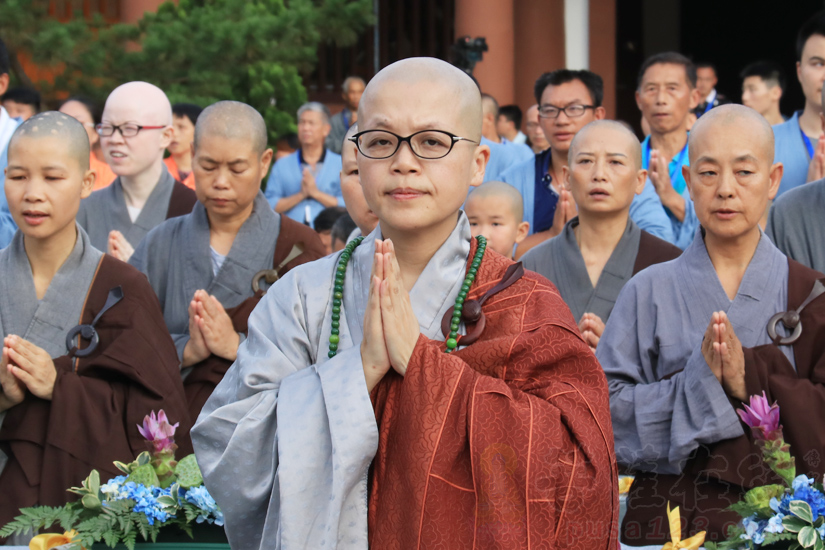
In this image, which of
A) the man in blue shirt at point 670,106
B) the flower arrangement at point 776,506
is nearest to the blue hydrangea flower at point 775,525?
the flower arrangement at point 776,506

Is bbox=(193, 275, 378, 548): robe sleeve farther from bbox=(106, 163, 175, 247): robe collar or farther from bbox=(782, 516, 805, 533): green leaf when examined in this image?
bbox=(106, 163, 175, 247): robe collar

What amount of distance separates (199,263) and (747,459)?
255 cm

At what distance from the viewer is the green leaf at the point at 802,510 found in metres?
2.73

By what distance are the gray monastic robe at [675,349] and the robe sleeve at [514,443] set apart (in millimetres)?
1085

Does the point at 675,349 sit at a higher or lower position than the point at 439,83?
lower

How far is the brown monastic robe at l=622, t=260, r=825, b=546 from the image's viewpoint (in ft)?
10.5

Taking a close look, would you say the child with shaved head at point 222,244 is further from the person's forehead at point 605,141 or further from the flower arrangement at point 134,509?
the person's forehead at point 605,141

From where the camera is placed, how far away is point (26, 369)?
359cm

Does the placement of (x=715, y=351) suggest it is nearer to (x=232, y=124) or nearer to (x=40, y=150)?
(x=232, y=124)

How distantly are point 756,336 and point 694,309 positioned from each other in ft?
0.73

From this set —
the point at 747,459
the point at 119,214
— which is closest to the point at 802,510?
the point at 747,459

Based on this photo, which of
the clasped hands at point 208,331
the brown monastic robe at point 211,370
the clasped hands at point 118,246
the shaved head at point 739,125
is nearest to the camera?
the shaved head at point 739,125

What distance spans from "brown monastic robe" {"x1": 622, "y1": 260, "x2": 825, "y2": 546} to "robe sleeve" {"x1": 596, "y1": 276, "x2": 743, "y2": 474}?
0.05m

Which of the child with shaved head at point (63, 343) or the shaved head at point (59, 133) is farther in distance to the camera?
the shaved head at point (59, 133)
